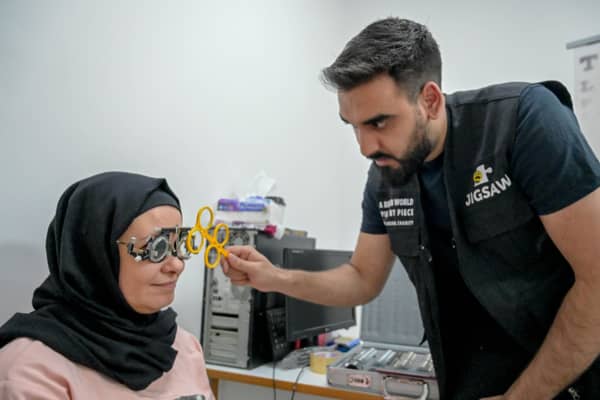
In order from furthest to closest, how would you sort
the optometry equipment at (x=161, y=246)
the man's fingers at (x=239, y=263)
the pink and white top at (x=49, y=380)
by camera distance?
the man's fingers at (x=239, y=263)
the optometry equipment at (x=161, y=246)
the pink and white top at (x=49, y=380)

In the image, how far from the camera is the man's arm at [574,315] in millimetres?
934

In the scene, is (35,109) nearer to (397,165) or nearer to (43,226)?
(43,226)

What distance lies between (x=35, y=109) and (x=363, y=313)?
4.93 ft

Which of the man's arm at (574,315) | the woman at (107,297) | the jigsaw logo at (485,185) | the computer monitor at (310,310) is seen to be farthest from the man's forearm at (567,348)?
the computer monitor at (310,310)

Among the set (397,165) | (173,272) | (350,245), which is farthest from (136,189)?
(350,245)

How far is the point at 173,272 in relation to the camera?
1.10 m

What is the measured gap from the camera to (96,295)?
3.33 feet

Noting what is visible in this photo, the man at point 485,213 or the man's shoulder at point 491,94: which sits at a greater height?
the man's shoulder at point 491,94

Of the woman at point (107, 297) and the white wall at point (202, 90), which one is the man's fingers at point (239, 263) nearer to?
the woman at point (107, 297)

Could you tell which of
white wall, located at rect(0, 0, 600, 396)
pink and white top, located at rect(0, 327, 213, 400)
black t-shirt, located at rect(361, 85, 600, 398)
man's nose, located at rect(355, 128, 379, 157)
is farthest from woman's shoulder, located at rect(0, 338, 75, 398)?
black t-shirt, located at rect(361, 85, 600, 398)

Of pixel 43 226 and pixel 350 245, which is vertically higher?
pixel 43 226

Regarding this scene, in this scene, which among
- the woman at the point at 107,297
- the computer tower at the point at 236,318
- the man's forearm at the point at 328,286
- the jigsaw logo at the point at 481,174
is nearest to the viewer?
the woman at the point at 107,297

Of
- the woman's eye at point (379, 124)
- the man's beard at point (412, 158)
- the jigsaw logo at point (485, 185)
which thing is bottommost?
the jigsaw logo at point (485, 185)

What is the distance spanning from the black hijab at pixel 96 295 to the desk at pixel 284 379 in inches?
24.1
